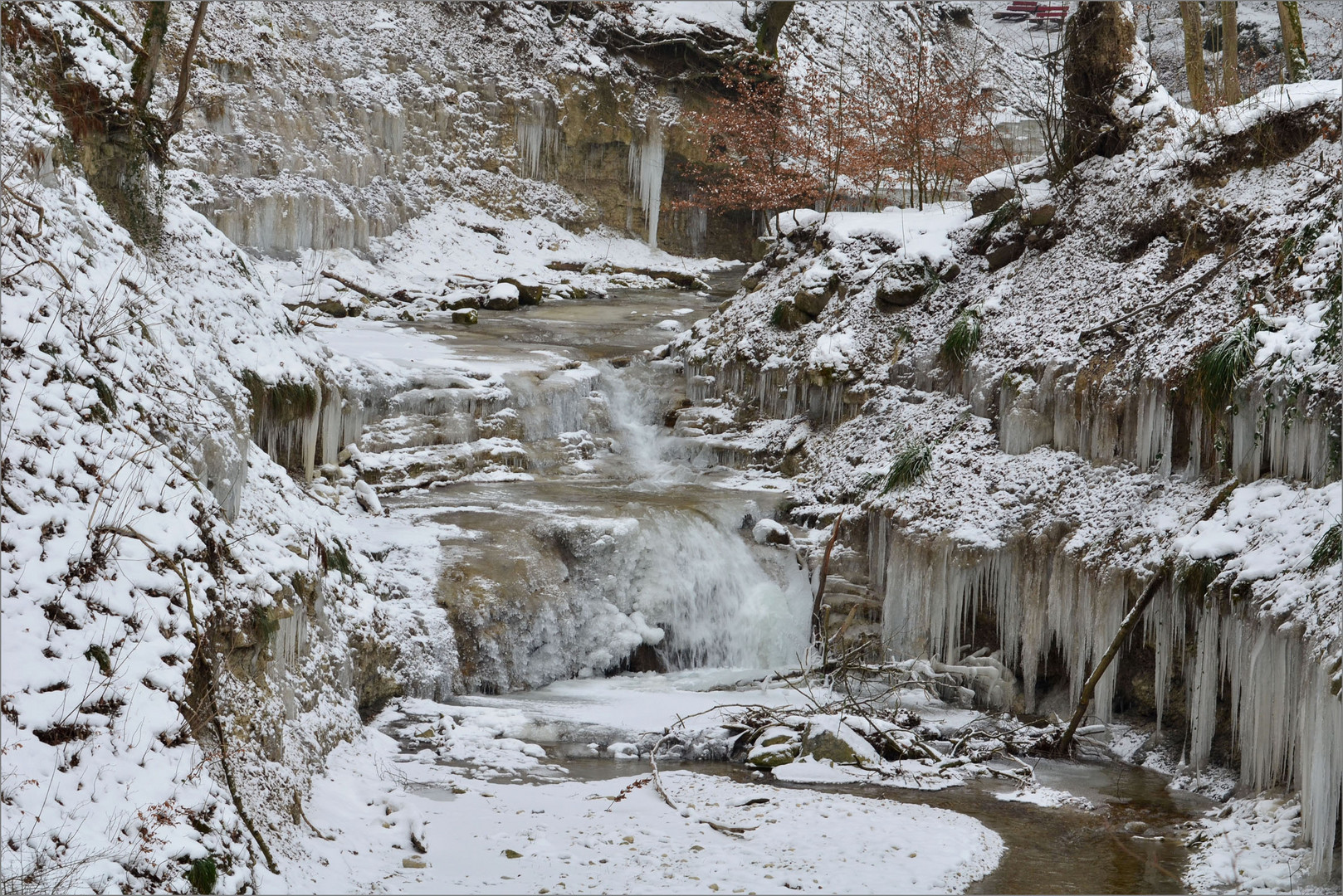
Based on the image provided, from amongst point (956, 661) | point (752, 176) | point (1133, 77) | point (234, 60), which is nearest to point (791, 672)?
point (956, 661)

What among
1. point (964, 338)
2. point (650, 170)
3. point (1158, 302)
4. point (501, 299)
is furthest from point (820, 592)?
point (650, 170)

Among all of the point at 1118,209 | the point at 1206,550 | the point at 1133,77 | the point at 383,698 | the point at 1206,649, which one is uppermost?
the point at 1133,77

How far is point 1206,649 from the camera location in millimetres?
7184

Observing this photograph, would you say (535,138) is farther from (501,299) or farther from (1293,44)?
(1293,44)

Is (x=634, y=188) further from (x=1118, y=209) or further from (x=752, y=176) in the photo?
(x=1118, y=209)

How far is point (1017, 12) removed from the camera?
3145 centimetres

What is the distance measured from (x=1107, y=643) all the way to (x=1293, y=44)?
7.37 meters

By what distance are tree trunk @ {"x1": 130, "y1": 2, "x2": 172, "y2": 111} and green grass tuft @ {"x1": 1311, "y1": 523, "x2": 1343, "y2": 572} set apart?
8.47m

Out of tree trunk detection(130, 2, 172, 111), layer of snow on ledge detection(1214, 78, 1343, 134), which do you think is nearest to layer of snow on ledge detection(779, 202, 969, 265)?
layer of snow on ledge detection(1214, 78, 1343, 134)

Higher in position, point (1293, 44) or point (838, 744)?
point (1293, 44)

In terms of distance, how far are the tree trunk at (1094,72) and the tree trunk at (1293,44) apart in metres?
1.45

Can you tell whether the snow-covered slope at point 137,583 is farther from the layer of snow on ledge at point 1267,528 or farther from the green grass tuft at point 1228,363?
the green grass tuft at point 1228,363

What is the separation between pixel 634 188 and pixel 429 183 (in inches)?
184

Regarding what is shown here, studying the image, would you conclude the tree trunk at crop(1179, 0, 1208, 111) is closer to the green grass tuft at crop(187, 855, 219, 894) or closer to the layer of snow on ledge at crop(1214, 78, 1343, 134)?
the layer of snow on ledge at crop(1214, 78, 1343, 134)
